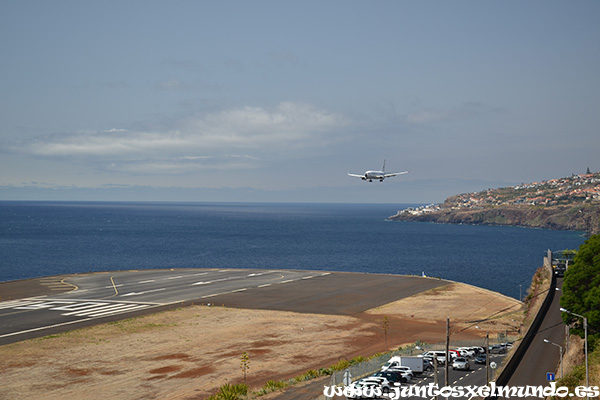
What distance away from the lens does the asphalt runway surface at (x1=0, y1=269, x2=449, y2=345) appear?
73.3 meters

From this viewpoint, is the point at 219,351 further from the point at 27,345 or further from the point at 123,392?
the point at 27,345

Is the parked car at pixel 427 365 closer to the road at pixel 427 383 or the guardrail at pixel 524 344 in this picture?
the road at pixel 427 383

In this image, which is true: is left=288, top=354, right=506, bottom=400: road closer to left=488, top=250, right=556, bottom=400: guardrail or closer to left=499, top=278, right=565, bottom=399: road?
left=488, top=250, right=556, bottom=400: guardrail

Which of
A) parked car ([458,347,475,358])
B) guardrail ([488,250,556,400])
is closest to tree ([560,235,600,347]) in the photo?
guardrail ([488,250,556,400])

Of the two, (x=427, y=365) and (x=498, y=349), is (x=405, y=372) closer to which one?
(x=427, y=365)

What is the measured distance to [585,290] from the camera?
51.8 metres

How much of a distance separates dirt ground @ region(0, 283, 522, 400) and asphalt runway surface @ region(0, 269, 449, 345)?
515 cm

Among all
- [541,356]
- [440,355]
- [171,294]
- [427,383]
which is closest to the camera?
[427,383]

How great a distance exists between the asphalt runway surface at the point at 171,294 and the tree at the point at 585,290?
113 ft

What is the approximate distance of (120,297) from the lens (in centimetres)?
8994

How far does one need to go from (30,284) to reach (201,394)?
244 ft

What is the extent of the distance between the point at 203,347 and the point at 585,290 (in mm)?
40079

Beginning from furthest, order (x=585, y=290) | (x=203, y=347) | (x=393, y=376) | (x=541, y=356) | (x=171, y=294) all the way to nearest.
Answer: (x=171, y=294), (x=203, y=347), (x=585, y=290), (x=541, y=356), (x=393, y=376)

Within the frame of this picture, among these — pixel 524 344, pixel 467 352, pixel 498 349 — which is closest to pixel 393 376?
pixel 467 352
